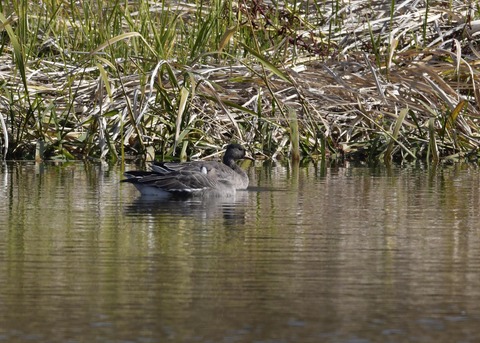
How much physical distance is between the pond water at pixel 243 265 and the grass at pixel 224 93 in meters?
3.06

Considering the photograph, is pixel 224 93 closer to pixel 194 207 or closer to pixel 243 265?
pixel 194 207

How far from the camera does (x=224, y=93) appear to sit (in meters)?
14.1

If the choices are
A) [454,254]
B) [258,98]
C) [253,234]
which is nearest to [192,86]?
[258,98]

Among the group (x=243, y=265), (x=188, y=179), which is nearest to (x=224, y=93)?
(x=188, y=179)

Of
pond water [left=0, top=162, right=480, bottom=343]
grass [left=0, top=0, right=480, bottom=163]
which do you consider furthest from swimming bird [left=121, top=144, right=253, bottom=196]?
grass [left=0, top=0, right=480, bottom=163]

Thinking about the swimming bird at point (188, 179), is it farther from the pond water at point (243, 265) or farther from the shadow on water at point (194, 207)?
the pond water at point (243, 265)

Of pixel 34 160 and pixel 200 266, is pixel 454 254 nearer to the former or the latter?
pixel 200 266

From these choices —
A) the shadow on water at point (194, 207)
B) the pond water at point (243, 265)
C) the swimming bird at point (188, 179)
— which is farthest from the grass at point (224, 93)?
the pond water at point (243, 265)

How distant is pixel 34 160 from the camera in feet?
43.5

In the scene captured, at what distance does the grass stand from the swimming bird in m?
1.80

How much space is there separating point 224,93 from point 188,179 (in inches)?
147

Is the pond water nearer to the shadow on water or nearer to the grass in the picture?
the shadow on water

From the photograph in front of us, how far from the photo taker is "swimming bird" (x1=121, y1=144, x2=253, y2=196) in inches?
401

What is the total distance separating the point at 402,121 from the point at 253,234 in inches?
232
